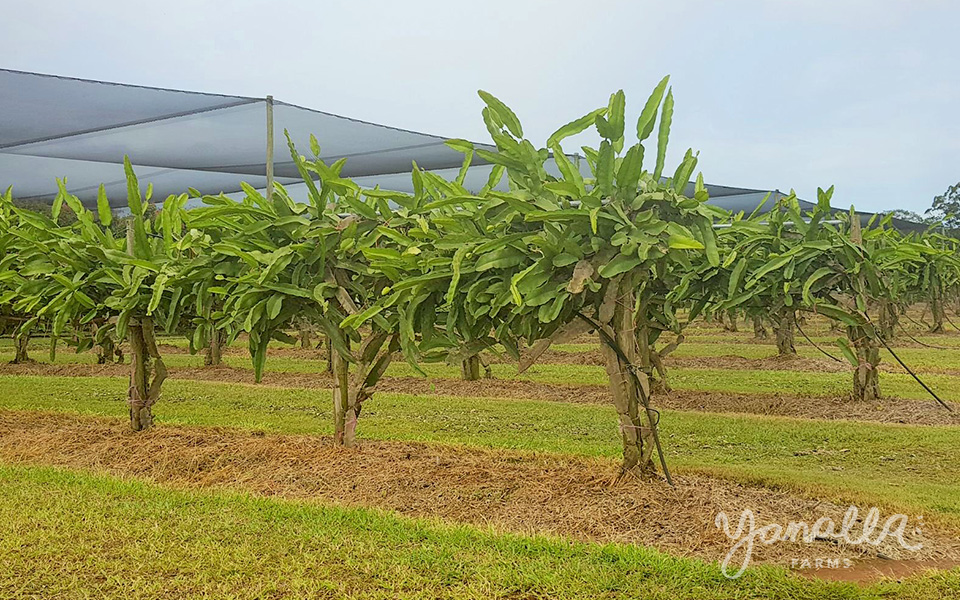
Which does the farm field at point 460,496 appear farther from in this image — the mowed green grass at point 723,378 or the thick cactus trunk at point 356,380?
the mowed green grass at point 723,378

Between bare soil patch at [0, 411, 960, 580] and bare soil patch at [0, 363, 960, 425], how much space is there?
11.7 ft

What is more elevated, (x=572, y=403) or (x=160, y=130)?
(x=160, y=130)

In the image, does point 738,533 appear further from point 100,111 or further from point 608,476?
point 100,111

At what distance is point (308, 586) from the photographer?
11.2 ft

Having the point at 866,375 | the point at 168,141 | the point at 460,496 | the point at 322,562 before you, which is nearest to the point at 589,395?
the point at 866,375

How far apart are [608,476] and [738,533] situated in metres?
1.02

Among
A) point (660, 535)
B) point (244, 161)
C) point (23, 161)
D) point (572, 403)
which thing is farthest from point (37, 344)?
point (660, 535)

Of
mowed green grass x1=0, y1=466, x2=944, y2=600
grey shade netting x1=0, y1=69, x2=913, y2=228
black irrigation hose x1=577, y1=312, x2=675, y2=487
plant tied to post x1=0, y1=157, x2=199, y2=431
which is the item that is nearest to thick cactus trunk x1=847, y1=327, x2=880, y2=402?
grey shade netting x1=0, y1=69, x2=913, y2=228

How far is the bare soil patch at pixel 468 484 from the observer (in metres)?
4.00

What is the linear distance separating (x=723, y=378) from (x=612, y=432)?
225 inches

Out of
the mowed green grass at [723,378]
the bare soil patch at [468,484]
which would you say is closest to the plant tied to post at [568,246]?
the bare soil patch at [468,484]

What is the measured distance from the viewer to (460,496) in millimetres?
4836

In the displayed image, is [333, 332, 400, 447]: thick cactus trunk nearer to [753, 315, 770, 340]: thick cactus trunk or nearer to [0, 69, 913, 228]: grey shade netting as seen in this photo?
[0, 69, 913, 228]: grey shade netting

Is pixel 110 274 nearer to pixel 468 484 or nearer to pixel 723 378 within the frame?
pixel 468 484
